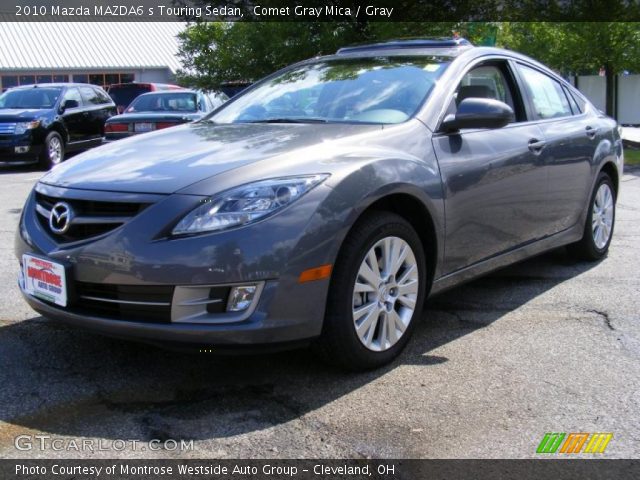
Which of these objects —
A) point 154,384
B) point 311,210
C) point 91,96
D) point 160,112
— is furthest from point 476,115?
point 91,96

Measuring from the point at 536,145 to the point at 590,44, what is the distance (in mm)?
15782

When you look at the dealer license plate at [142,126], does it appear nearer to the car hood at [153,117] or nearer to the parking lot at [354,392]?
the car hood at [153,117]

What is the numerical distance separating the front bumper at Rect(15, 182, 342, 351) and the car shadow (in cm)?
30

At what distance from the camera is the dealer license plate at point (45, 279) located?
3.27 metres

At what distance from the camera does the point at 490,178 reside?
4219 mm

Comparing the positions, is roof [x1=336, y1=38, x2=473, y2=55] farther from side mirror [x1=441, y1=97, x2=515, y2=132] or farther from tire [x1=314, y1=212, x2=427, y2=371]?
tire [x1=314, y1=212, x2=427, y2=371]

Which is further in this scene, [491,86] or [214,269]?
[491,86]

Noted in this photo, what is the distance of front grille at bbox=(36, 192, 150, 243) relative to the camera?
318 cm

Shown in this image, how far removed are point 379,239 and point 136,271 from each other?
113 cm

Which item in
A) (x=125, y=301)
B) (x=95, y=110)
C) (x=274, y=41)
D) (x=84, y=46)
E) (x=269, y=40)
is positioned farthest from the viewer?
(x=84, y=46)

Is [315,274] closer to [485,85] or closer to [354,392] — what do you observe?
[354,392]

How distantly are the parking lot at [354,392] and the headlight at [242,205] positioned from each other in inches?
31.2

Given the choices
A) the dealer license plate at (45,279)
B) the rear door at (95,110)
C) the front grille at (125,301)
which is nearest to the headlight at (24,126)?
the rear door at (95,110)

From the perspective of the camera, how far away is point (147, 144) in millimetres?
3910
